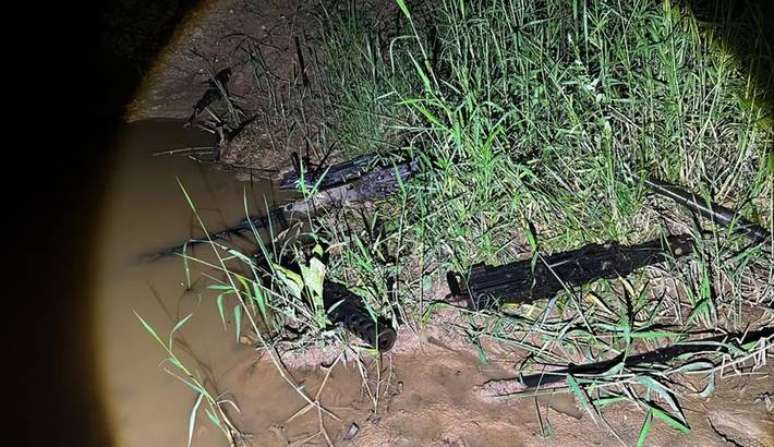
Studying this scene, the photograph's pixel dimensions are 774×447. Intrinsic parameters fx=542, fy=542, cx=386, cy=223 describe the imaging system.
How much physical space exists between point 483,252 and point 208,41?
3.20 metres

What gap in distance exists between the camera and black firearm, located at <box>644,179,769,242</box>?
1697 mm

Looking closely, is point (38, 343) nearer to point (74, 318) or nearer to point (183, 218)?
point (74, 318)

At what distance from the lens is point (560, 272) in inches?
71.3

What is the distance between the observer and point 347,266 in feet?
6.72

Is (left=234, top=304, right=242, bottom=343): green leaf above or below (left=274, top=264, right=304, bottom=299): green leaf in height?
below

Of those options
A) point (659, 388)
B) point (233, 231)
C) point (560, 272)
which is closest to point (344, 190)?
point (233, 231)

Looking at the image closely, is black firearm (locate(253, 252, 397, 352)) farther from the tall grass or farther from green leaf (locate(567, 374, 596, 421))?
green leaf (locate(567, 374, 596, 421))

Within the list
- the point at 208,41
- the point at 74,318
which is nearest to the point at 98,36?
the point at 208,41

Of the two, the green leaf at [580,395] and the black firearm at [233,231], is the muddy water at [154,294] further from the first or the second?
the green leaf at [580,395]

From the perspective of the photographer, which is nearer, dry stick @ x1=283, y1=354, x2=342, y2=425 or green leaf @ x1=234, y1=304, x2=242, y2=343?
dry stick @ x1=283, y1=354, x2=342, y2=425

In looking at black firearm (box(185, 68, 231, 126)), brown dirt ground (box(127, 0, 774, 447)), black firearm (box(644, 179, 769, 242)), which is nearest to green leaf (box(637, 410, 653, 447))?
brown dirt ground (box(127, 0, 774, 447))

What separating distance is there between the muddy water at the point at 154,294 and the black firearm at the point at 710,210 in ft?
5.14

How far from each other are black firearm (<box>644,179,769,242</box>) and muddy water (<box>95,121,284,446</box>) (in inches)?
61.7

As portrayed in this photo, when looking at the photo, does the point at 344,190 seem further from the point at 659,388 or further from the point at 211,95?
the point at 211,95
